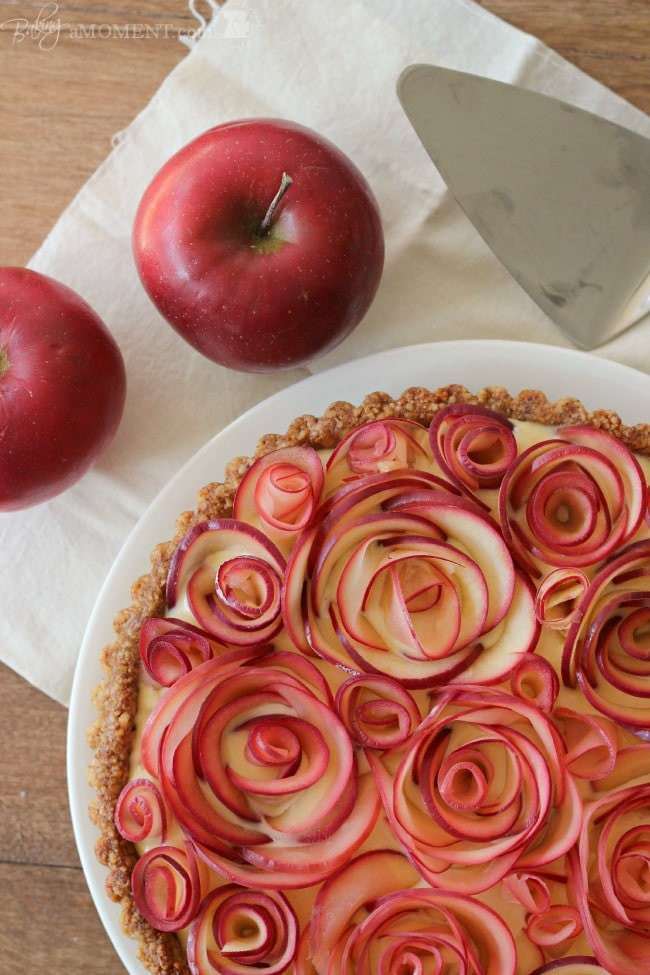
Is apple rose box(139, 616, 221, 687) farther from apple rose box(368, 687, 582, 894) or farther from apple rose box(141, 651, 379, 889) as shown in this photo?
apple rose box(368, 687, 582, 894)

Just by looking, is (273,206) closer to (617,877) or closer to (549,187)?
(549,187)

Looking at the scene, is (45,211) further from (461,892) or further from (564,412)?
(461,892)

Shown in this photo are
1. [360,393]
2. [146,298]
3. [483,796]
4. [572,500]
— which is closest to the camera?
[483,796]

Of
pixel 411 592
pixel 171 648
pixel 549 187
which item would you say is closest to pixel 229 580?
pixel 171 648

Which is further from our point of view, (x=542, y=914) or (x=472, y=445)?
(x=472, y=445)

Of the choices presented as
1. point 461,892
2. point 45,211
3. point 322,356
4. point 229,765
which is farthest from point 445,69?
point 461,892

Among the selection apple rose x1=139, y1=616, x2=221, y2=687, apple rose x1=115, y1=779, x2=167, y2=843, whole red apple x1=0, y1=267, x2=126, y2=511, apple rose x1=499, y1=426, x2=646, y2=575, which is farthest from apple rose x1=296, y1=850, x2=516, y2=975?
whole red apple x1=0, y1=267, x2=126, y2=511
